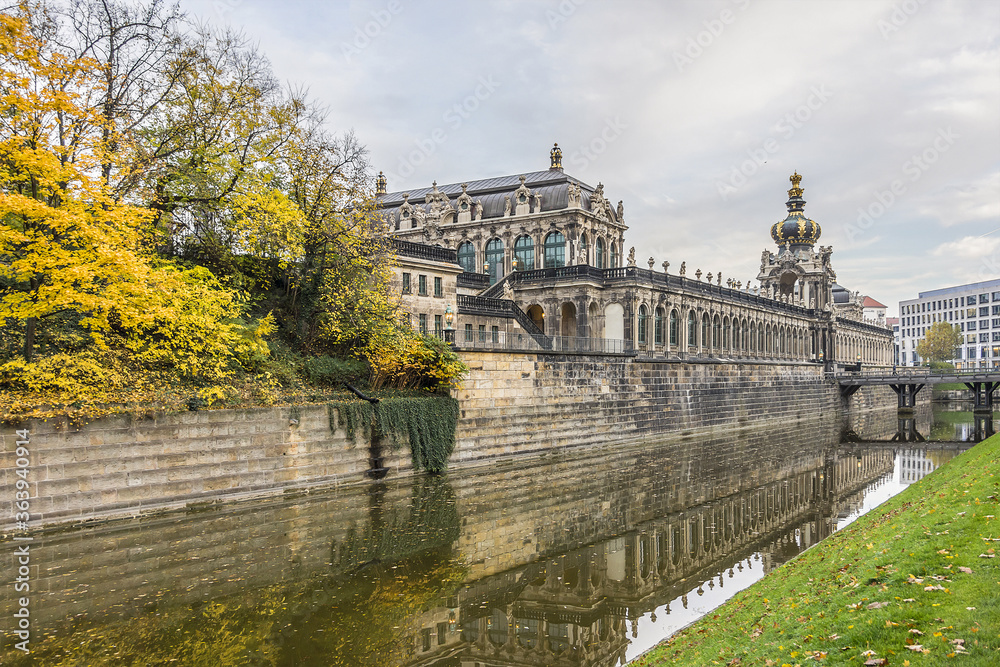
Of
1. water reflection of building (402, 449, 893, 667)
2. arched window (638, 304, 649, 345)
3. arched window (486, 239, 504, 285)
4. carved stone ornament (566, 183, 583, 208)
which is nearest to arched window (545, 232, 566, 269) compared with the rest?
carved stone ornament (566, 183, 583, 208)

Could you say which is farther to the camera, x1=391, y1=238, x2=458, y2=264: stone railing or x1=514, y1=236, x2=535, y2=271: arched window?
x1=514, y1=236, x2=535, y2=271: arched window

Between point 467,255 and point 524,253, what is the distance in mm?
5937

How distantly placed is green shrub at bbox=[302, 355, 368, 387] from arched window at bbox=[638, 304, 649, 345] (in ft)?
91.5

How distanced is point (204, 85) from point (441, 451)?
17661 millimetres

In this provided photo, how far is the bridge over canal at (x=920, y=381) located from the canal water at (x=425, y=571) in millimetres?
45864

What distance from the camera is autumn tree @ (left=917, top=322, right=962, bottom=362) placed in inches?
5167

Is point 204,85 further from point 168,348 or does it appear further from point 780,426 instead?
point 780,426

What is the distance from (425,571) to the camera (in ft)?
51.9

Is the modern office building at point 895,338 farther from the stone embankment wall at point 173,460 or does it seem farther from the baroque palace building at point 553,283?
the stone embankment wall at point 173,460

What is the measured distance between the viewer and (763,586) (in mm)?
13531

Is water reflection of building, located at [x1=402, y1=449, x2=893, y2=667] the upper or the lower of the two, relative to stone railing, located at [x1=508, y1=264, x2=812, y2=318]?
lower

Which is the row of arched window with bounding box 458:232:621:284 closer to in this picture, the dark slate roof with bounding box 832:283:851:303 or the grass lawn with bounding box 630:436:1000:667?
the grass lawn with bounding box 630:436:1000:667

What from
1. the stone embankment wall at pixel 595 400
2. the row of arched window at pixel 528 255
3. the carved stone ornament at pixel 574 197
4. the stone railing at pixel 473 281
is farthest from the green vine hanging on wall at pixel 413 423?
the carved stone ornament at pixel 574 197

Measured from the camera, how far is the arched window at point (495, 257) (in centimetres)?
5844
